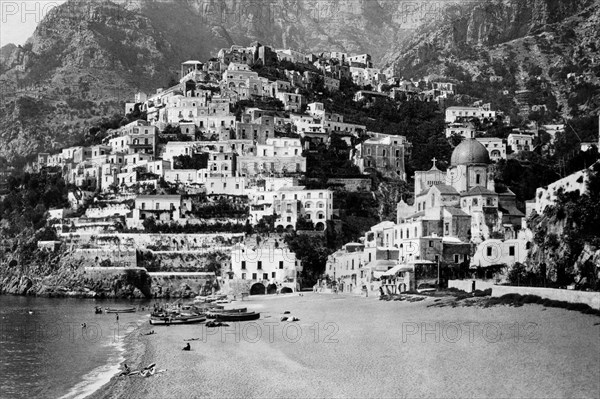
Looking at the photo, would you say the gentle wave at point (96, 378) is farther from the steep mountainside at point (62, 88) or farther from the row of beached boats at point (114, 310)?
the steep mountainside at point (62, 88)

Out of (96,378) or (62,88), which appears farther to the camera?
(62,88)

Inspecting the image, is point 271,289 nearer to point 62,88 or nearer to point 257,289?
point 257,289

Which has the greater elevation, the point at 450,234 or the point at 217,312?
the point at 450,234

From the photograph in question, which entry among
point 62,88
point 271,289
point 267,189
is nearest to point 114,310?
point 271,289

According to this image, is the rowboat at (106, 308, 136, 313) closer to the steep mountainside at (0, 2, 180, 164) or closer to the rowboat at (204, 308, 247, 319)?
the rowboat at (204, 308, 247, 319)

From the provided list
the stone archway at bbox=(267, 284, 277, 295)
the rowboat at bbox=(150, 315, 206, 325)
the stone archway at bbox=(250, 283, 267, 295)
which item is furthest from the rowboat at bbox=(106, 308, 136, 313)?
the stone archway at bbox=(267, 284, 277, 295)

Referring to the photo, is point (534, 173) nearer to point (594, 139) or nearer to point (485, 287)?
point (594, 139)

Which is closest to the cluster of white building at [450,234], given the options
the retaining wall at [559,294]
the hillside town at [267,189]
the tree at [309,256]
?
the hillside town at [267,189]
